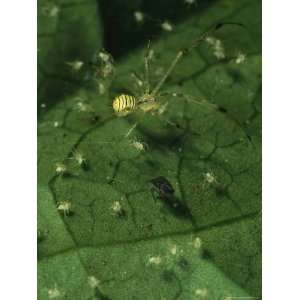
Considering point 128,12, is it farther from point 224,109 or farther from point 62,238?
point 62,238

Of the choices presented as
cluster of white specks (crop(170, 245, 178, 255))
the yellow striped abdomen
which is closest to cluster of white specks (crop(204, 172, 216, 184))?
cluster of white specks (crop(170, 245, 178, 255))

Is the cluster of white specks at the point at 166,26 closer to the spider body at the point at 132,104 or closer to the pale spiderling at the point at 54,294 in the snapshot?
the spider body at the point at 132,104

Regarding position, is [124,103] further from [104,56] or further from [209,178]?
[209,178]

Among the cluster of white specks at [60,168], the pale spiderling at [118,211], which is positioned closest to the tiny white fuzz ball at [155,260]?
the pale spiderling at [118,211]

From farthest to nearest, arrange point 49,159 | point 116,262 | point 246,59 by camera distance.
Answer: point 246,59 < point 49,159 < point 116,262

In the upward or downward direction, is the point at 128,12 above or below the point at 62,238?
above

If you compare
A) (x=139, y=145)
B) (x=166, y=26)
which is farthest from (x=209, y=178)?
(x=166, y=26)
